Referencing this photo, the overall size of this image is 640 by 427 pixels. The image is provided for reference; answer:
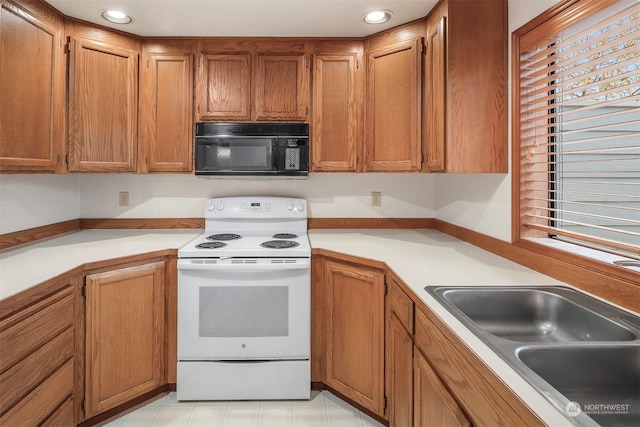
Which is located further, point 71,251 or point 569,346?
point 71,251

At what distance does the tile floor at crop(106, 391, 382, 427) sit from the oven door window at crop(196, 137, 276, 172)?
140cm

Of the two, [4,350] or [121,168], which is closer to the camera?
[4,350]

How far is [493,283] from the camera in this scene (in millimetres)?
1336

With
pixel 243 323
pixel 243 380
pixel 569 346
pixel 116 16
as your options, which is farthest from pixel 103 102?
pixel 569 346

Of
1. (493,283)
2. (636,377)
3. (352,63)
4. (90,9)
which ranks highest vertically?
(90,9)

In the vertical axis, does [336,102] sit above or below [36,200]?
above

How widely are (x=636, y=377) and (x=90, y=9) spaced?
108 inches

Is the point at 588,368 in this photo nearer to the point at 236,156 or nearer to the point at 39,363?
the point at 39,363

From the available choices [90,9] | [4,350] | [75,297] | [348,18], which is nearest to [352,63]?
[348,18]

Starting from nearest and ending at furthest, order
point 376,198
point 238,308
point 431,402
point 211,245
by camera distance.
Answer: point 431,402 < point 238,308 < point 211,245 < point 376,198

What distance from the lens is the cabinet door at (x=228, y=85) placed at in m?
2.29

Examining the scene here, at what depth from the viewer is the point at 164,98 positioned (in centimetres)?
228

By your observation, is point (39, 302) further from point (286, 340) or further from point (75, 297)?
point (286, 340)

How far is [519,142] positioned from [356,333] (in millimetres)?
1260
